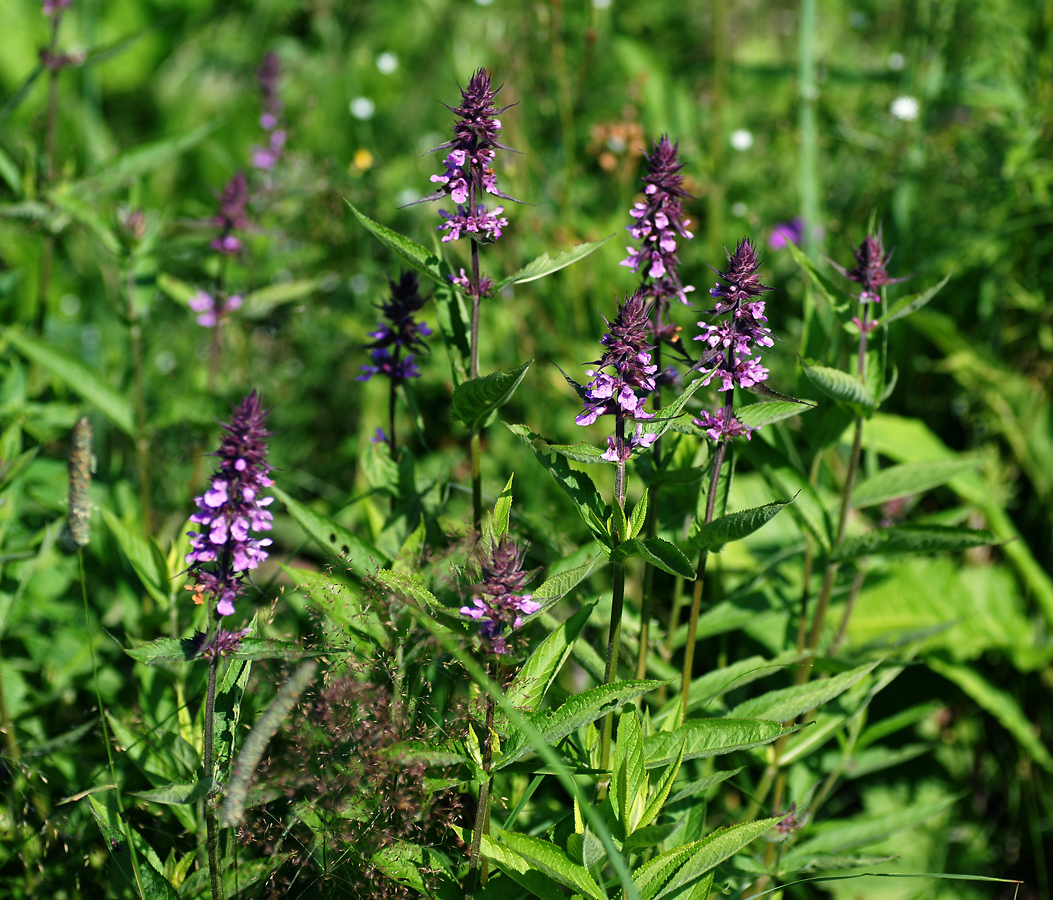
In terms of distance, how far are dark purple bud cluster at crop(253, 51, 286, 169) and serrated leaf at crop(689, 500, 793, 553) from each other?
281cm

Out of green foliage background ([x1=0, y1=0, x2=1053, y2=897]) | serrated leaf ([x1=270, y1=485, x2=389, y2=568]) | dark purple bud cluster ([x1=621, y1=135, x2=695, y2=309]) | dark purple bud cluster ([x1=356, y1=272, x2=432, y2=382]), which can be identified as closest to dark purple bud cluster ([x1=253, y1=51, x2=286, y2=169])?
green foliage background ([x1=0, y1=0, x2=1053, y2=897])

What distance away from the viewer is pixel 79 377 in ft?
8.64

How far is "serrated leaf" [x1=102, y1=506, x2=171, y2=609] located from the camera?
2.14 meters

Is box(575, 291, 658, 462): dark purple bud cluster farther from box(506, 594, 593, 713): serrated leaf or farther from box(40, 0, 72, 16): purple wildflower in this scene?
box(40, 0, 72, 16): purple wildflower

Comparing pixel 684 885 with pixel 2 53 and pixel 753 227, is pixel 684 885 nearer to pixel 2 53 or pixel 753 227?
pixel 753 227

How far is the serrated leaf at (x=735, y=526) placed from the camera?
1.56m

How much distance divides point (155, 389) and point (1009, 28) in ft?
12.1

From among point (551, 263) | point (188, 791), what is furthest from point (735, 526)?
point (188, 791)

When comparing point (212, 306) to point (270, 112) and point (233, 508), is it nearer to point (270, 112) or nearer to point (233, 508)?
point (270, 112)

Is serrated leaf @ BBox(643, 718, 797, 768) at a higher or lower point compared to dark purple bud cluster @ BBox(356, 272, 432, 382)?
lower

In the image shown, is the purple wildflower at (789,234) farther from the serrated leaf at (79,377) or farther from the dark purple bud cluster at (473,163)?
the serrated leaf at (79,377)

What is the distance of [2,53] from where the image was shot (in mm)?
5441

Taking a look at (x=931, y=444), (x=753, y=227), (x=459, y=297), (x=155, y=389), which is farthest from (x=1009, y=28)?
(x=155, y=389)

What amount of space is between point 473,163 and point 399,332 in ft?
1.55
